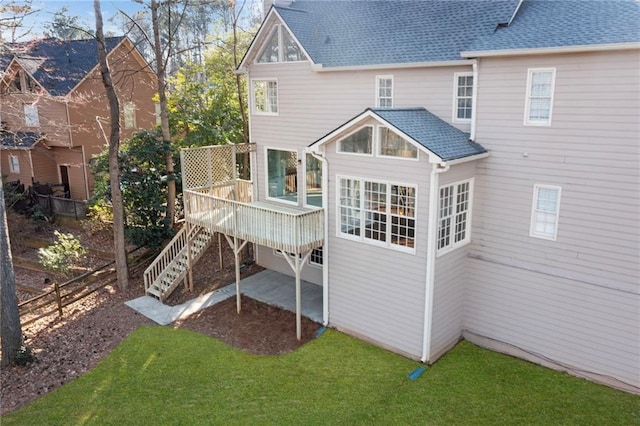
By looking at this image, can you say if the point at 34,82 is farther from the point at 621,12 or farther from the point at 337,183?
the point at 621,12

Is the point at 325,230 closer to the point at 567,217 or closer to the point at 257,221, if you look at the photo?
the point at 257,221

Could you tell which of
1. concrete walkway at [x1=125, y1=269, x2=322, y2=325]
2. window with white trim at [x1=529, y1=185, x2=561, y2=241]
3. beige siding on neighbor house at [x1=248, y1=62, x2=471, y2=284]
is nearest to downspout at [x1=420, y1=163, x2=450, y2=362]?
beige siding on neighbor house at [x1=248, y1=62, x2=471, y2=284]

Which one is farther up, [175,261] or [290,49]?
[290,49]

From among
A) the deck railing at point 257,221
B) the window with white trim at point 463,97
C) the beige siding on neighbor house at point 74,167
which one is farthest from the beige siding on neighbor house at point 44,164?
the window with white trim at point 463,97

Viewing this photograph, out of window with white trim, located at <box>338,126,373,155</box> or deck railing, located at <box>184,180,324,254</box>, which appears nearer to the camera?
window with white trim, located at <box>338,126,373,155</box>

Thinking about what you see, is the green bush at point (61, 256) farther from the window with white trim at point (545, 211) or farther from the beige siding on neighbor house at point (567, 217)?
the window with white trim at point (545, 211)

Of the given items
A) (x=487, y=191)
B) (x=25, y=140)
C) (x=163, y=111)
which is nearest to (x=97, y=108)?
(x=25, y=140)

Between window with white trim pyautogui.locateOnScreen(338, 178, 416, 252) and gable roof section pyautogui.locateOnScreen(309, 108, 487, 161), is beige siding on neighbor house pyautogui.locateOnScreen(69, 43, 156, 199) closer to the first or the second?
window with white trim pyautogui.locateOnScreen(338, 178, 416, 252)

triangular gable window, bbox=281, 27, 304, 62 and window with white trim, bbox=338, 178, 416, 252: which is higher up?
triangular gable window, bbox=281, 27, 304, 62
